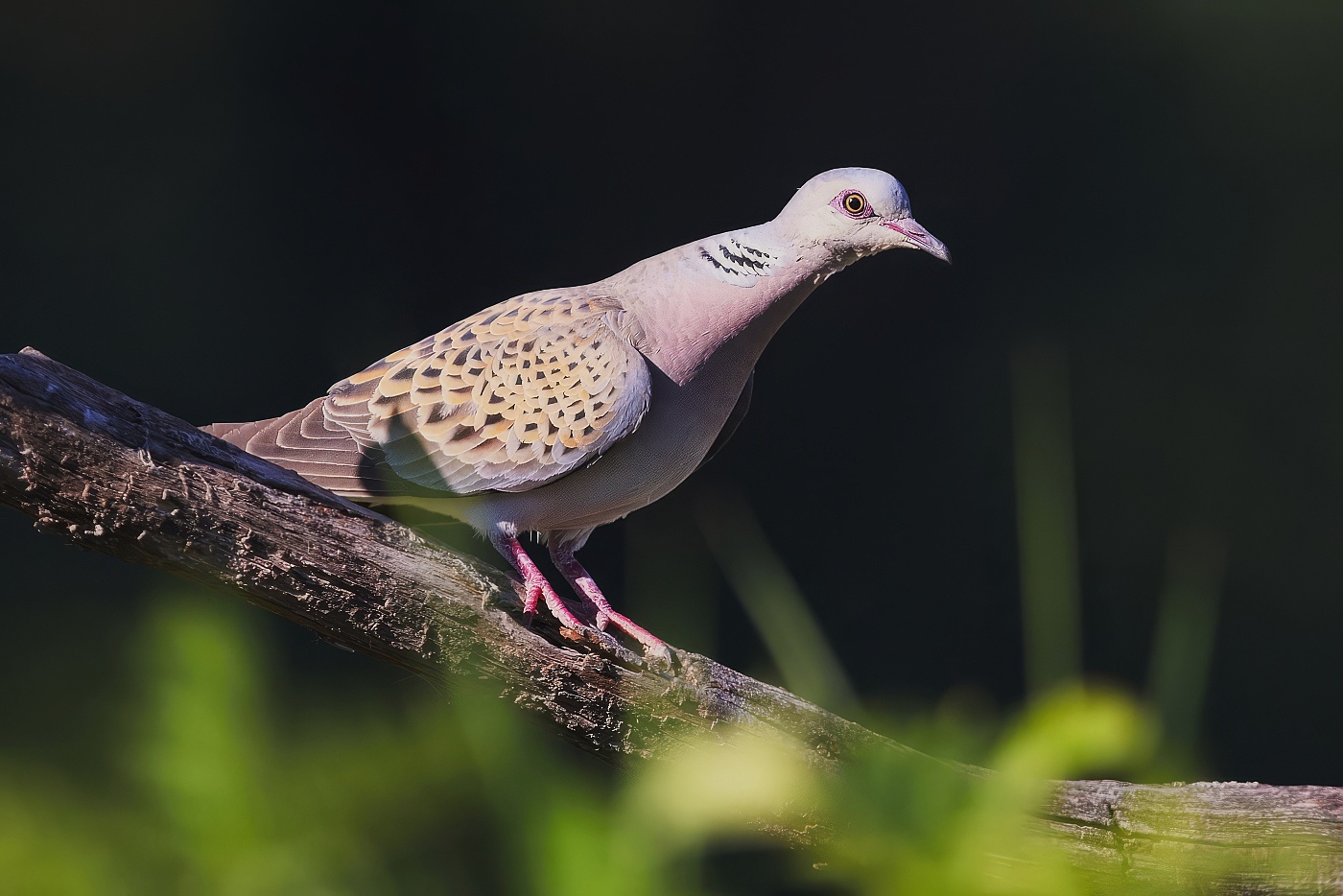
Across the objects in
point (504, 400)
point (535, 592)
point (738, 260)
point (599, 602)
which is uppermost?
point (738, 260)

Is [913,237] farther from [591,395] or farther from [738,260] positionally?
[591,395]

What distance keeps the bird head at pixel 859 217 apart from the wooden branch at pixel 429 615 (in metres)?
0.58

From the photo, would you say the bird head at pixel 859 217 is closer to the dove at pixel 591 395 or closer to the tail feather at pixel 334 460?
the dove at pixel 591 395

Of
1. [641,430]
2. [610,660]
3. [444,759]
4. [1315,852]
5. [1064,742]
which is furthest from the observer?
[641,430]

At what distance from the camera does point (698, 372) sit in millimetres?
1528

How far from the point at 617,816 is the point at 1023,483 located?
379 mm

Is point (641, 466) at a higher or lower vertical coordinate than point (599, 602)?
higher

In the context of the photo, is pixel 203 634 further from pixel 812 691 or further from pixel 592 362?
pixel 592 362

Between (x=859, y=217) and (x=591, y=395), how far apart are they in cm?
42

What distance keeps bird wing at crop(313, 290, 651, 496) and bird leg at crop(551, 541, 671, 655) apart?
185mm

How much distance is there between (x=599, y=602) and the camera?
1.56 meters

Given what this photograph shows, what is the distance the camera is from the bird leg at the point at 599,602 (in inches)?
51.6

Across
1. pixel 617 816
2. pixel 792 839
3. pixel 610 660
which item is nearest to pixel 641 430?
pixel 610 660

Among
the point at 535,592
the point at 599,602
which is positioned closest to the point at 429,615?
the point at 535,592
